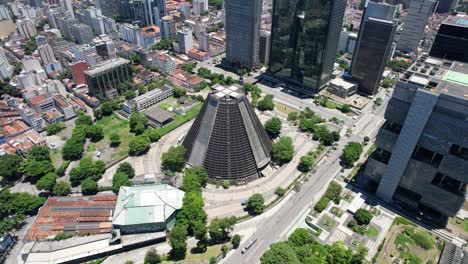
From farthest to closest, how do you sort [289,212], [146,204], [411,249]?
[289,212], [146,204], [411,249]

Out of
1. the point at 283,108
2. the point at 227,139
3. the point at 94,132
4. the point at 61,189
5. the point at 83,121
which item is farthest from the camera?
the point at 283,108

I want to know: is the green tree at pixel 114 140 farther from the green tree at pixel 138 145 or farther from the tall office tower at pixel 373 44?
the tall office tower at pixel 373 44

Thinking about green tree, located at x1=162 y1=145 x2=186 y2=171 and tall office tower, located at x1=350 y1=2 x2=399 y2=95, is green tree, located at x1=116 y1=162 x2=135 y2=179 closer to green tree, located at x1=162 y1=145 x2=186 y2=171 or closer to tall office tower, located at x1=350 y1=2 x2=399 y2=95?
green tree, located at x1=162 y1=145 x2=186 y2=171

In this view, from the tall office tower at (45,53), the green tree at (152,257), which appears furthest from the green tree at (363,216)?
the tall office tower at (45,53)

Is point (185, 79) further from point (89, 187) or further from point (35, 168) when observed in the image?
point (35, 168)

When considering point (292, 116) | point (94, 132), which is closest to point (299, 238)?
point (292, 116)

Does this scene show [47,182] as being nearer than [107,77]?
Yes

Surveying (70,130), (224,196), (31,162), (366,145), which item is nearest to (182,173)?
(224,196)
